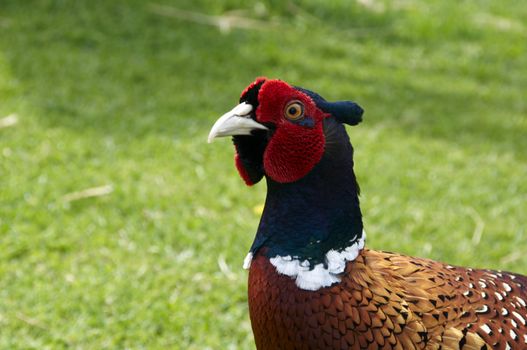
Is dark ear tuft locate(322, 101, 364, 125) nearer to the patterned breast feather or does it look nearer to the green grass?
the patterned breast feather

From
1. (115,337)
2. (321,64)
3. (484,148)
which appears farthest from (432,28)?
(115,337)

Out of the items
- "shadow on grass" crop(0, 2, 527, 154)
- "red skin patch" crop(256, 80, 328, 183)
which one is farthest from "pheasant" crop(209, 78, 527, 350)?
"shadow on grass" crop(0, 2, 527, 154)

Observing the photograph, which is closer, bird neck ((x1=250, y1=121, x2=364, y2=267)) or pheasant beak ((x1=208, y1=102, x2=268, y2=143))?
pheasant beak ((x1=208, y1=102, x2=268, y2=143))

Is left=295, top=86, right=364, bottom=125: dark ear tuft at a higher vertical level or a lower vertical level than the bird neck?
higher

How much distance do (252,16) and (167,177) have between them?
2.75 meters

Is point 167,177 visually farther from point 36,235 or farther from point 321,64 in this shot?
point 321,64

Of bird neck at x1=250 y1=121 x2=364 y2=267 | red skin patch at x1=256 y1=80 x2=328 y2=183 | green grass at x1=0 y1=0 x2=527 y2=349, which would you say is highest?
red skin patch at x1=256 y1=80 x2=328 y2=183

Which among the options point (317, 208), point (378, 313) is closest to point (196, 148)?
point (317, 208)

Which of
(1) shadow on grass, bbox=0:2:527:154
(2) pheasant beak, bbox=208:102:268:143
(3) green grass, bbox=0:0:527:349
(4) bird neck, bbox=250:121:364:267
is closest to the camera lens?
(2) pheasant beak, bbox=208:102:268:143

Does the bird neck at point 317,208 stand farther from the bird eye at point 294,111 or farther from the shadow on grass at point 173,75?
the shadow on grass at point 173,75

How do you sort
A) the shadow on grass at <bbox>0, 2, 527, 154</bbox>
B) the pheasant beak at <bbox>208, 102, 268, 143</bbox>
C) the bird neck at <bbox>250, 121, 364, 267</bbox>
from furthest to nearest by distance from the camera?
the shadow on grass at <bbox>0, 2, 527, 154</bbox> → the bird neck at <bbox>250, 121, 364, 267</bbox> → the pheasant beak at <bbox>208, 102, 268, 143</bbox>

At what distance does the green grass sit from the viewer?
3848 mm

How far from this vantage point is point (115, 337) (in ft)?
11.7

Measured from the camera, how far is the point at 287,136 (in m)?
2.31
